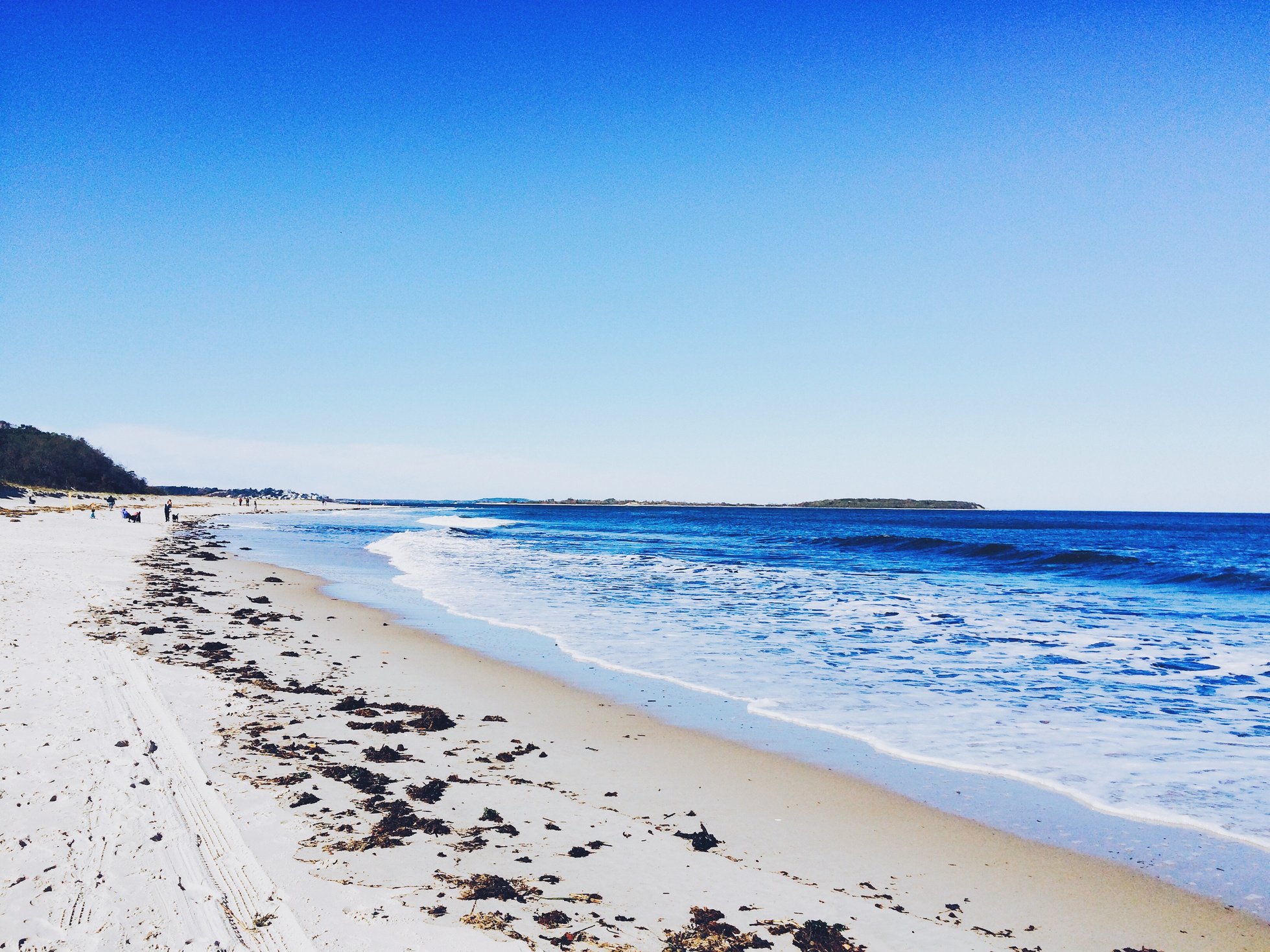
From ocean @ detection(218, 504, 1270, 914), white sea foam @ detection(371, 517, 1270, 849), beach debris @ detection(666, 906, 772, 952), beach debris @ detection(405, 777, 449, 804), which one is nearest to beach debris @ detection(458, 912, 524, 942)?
beach debris @ detection(666, 906, 772, 952)

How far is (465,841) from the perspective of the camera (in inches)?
184

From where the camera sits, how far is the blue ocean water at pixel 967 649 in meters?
6.81

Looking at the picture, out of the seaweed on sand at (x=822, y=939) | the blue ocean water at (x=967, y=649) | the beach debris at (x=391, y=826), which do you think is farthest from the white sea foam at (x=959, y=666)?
the beach debris at (x=391, y=826)

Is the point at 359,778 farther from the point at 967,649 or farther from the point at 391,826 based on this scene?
the point at 967,649

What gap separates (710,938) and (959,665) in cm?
856

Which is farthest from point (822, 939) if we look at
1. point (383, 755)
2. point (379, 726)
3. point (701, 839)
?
point (379, 726)

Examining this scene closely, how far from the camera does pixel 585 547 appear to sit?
38750mm

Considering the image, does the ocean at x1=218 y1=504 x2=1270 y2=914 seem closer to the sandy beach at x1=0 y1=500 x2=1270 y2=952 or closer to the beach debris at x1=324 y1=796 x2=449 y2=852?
the sandy beach at x1=0 y1=500 x2=1270 y2=952

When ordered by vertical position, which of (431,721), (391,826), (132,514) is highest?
(132,514)

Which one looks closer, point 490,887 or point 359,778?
point 490,887

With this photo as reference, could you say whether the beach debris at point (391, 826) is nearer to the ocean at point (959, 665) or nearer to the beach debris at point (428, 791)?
the beach debris at point (428, 791)

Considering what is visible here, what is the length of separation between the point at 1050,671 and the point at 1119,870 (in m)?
6.51

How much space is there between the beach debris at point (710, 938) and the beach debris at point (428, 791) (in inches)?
90.0

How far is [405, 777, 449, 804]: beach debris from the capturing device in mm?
5293
